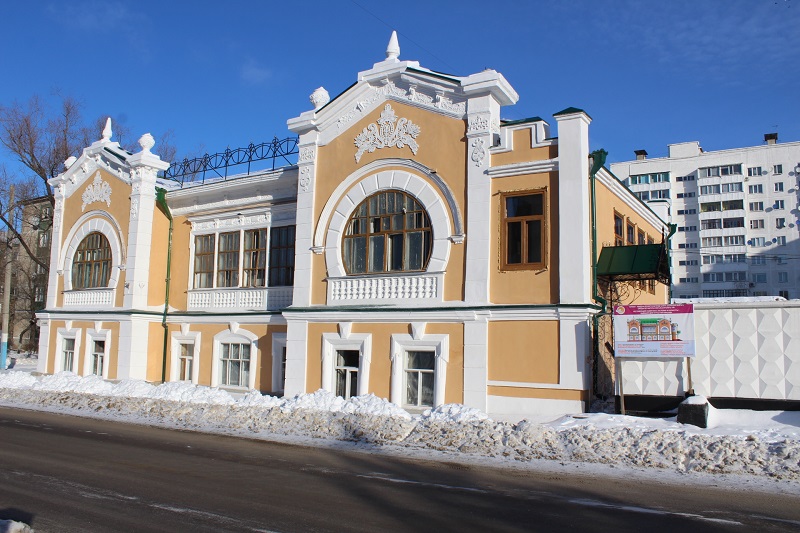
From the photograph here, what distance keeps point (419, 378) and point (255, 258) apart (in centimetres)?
746

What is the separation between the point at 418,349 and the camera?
1590 cm

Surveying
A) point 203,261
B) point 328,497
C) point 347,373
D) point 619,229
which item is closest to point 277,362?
point 347,373

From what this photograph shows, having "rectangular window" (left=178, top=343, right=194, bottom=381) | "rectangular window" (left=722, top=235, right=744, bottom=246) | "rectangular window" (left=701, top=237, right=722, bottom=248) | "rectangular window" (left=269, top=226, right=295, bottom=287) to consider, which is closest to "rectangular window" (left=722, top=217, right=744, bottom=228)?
"rectangular window" (left=722, top=235, right=744, bottom=246)

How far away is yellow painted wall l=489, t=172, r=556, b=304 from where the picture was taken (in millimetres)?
14508

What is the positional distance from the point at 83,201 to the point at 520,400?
18.2m

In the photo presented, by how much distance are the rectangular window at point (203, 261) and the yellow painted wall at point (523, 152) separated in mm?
10647

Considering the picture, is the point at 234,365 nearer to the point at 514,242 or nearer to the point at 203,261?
the point at 203,261

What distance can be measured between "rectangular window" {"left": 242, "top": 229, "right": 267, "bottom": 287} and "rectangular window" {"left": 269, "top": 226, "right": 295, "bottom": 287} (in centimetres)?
28

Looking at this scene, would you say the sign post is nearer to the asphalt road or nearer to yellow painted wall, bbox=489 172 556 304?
yellow painted wall, bbox=489 172 556 304

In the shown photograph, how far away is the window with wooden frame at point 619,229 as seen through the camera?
1737 centimetres

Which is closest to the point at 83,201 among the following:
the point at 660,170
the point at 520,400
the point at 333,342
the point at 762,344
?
the point at 333,342

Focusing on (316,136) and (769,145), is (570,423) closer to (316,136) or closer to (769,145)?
(316,136)

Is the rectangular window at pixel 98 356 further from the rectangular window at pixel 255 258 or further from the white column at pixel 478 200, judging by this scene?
the white column at pixel 478 200

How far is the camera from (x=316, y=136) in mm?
18172
